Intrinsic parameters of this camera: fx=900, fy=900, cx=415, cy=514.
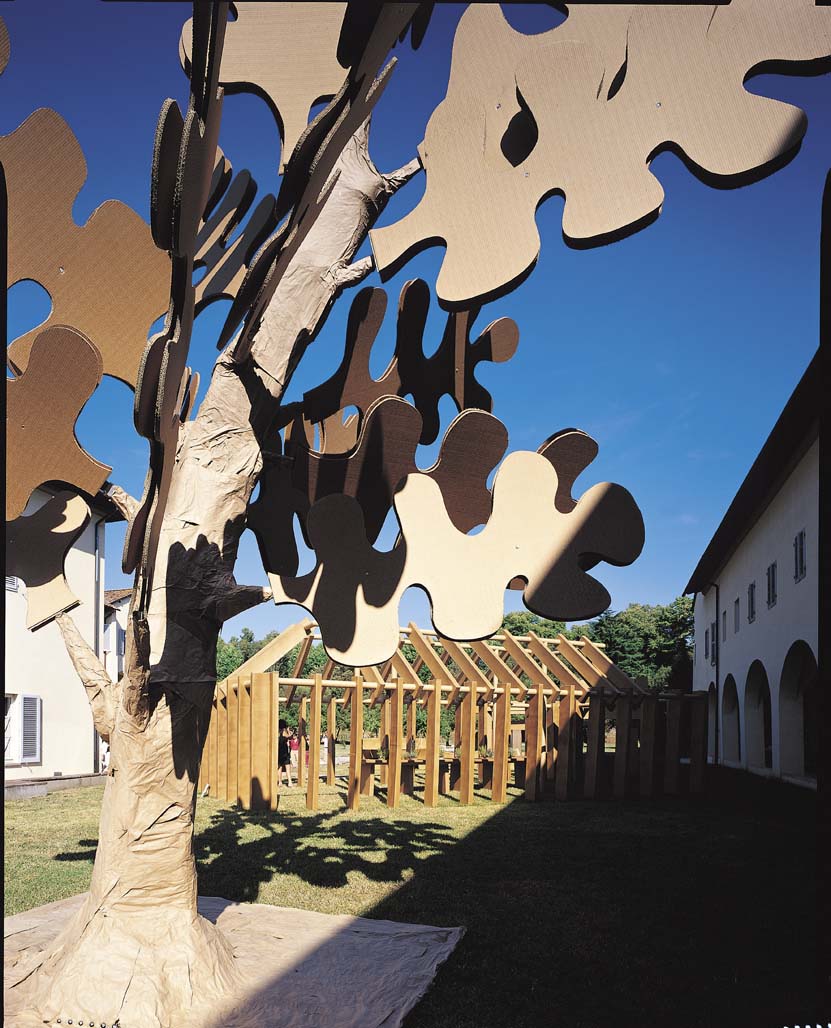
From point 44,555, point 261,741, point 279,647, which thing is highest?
point 44,555

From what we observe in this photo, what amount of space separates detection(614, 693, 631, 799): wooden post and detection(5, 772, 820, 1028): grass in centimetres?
150

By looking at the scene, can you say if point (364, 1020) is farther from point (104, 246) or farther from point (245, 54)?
point (245, 54)

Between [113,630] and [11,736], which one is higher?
[113,630]

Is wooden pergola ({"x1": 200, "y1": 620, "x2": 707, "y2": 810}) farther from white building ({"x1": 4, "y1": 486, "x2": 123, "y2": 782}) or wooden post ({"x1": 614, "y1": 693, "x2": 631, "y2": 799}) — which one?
white building ({"x1": 4, "y1": 486, "x2": 123, "y2": 782})

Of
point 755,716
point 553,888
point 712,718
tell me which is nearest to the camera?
point 553,888

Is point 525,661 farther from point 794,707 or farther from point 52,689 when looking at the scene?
point 52,689

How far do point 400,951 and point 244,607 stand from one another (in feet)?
9.30

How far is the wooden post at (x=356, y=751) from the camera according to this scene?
1380cm

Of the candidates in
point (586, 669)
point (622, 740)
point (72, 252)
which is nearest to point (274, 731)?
point (622, 740)

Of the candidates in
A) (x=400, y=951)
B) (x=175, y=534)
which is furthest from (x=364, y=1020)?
(x=175, y=534)

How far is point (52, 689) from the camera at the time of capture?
20266mm

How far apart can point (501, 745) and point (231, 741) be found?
4658 millimetres

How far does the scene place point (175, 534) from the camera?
4.71 meters

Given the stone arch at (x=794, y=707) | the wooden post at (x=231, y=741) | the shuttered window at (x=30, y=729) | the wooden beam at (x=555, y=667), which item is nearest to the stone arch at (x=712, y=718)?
the stone arch at (x=794, y=707)
